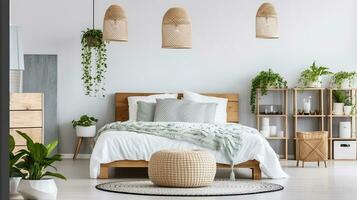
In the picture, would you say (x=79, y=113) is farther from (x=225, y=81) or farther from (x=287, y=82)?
(x=287, y=82)

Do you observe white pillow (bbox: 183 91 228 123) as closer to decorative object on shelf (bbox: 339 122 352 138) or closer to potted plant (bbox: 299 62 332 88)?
potted plant (bbox: 299 62 332 88)

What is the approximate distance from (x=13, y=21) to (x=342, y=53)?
5.08 m

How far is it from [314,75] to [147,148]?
11.8 feet

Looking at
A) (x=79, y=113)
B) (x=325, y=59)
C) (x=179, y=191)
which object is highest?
(x=325, y=59)

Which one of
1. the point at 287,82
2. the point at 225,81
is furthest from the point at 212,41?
the point at 287,82

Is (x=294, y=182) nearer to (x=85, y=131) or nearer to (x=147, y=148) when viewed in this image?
(x=147, y=148)

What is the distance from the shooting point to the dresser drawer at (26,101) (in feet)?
25.6

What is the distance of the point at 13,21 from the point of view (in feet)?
32.4

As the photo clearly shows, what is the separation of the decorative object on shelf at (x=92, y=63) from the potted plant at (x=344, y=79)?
3.53m

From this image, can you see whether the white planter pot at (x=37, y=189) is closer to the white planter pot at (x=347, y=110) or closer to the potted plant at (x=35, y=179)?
the potted plant at (x=35, y=179)

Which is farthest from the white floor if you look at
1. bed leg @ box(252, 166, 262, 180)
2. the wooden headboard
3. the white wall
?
the white wall

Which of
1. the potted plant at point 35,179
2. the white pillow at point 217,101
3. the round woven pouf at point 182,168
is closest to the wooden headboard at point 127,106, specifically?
the white pillow at point 217,101

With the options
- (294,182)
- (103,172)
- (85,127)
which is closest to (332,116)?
(294,182)

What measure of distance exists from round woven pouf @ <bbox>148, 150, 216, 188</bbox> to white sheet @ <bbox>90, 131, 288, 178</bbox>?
821 millimetres
